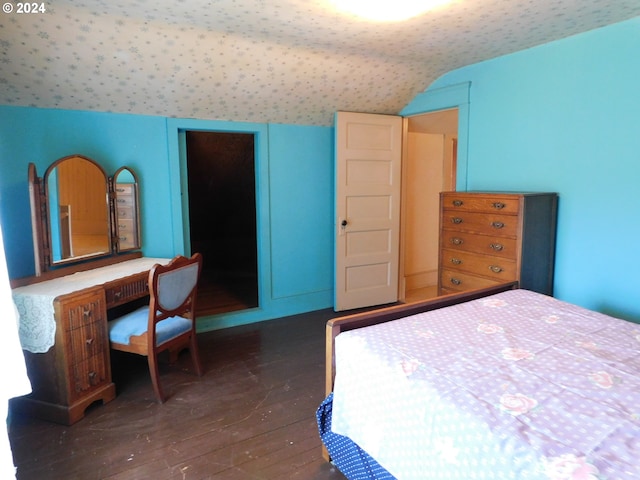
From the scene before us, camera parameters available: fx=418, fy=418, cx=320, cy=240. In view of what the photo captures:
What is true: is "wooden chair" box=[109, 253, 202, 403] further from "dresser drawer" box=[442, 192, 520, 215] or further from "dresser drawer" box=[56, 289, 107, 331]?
"dresser drawer" box=[442, 192, 520, 215]

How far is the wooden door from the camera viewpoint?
4.08 meters

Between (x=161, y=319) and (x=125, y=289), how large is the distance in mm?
416

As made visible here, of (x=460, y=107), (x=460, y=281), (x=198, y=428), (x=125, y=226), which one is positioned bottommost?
(x=198, y=428)

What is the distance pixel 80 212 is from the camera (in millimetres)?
2943

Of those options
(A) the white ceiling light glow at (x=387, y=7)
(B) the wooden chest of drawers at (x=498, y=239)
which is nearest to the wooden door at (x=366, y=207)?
(B) the wooden chest of drawers at (x=498, y=239)

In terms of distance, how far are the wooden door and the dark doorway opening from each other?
112cm

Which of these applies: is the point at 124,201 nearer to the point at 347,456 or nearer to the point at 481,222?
the point at 347,456

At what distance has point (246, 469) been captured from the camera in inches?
78.6

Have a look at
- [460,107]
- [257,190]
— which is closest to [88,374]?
Result: [257,190]

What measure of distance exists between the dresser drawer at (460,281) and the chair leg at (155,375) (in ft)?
7.15

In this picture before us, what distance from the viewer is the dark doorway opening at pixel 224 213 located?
5.00 m

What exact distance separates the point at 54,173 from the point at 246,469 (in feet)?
7.44

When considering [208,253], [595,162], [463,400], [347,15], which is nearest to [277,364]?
[463,400]

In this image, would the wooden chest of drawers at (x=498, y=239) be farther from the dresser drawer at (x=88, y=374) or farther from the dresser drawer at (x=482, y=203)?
the dresser drawer at (x=88, y=374)
